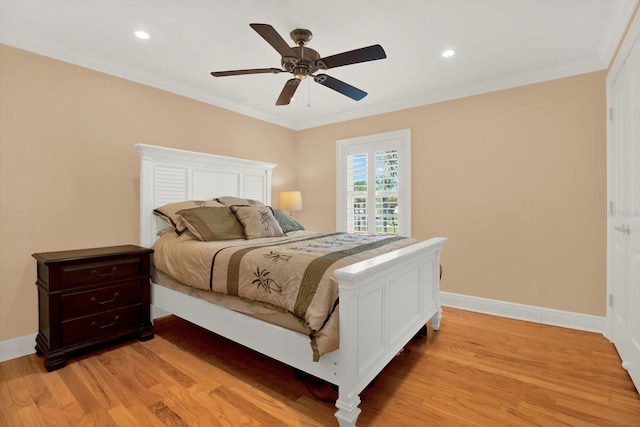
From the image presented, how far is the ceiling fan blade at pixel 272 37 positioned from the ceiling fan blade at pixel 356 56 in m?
0.26

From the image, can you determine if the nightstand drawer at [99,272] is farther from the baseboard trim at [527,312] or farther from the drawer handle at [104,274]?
the baseboard trim at [527,312]

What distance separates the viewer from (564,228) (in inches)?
116

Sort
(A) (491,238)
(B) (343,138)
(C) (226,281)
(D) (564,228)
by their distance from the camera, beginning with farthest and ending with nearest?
(B) (343,138)
(A) (491,238)
(D) (564,228)
(C) (226,281)

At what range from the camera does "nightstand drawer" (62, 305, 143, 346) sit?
224cm

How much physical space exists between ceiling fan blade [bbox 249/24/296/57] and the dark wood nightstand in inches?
78.2

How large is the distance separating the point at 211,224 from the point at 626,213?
3194 mm

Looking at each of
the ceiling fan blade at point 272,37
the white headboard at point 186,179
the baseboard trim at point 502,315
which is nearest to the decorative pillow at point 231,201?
the white headboard at point 186,179

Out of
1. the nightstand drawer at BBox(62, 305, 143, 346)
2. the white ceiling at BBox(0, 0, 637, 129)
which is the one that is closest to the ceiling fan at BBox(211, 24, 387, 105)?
the white ceiling at BBox(0, 0, 637, 129)

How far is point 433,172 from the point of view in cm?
371

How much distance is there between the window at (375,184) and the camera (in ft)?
12.9

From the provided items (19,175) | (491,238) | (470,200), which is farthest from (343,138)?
(19,175)

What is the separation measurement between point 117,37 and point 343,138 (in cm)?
283

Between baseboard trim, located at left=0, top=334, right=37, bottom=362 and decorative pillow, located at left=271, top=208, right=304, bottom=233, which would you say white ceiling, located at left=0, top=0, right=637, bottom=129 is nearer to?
decorative pillow, located at left=271, top=208, right=304, bottom=233

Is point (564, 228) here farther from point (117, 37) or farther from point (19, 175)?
point (19, 175)
